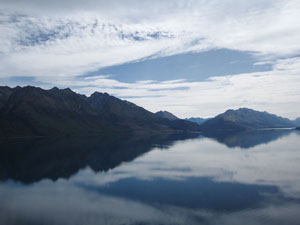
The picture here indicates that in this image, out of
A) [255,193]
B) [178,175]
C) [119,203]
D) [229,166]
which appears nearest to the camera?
[119,203]

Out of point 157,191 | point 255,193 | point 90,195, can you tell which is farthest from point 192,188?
point 90,195

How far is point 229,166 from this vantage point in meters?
102

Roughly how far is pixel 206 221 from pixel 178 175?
1645 inches

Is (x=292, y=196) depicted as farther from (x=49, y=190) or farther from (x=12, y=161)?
(x=12, y=161)

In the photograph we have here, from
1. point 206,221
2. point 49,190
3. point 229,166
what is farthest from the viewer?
point 229,166

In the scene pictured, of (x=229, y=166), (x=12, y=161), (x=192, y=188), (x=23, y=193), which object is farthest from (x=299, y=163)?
(x=12, y=161)

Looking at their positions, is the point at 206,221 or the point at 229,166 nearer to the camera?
the point at 206,221

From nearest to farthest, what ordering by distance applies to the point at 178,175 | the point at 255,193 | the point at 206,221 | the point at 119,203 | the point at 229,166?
the point at 206,221
the point at 119,203
the point at 255,193
the point at 178,175
the point at 229,166

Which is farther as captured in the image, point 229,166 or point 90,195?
point 229,166

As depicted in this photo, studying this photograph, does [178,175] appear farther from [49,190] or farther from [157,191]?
[49,190]

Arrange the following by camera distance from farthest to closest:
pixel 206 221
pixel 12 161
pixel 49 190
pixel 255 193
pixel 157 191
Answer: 1. pixel 12 161
2. pixel 49 190
3. pixel 157 191
4. pixel 255 193
5. pixel 206 221

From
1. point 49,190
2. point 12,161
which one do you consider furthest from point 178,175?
point 12,161

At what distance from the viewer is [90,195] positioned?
211 feet

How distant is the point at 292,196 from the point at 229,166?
43135 millimetres
